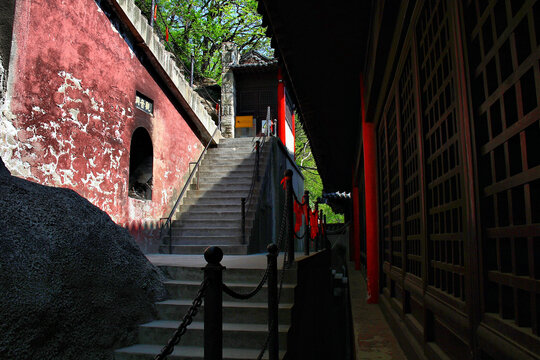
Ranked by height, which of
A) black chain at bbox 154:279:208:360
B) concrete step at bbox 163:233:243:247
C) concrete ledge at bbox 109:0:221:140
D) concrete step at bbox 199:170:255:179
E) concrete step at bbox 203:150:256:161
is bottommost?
Result: black chain at bbox 154:279:208:360

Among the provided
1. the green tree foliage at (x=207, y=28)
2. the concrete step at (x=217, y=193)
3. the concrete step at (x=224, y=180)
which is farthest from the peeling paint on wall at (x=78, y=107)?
the green tree foliage at (x=207, y=28)

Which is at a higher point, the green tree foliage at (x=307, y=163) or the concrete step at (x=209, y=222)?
the green tree foliage at (x=307, y=163)

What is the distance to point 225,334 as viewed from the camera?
3842 mm

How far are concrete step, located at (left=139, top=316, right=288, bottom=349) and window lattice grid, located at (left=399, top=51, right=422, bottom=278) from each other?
1596 mm

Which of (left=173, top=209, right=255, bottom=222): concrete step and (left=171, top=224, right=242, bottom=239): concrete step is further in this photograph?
(left=173, top=209, right=255, bottom=222): concrete step

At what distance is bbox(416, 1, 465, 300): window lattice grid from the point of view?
184 cm

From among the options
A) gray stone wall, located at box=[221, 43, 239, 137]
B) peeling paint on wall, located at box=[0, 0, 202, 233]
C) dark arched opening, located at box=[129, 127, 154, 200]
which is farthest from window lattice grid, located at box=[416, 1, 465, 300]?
gray stone wall, located at box=[221, 43, 239, 137]

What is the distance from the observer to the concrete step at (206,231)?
9055 millimetres

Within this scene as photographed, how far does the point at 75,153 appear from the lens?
6.50 metres

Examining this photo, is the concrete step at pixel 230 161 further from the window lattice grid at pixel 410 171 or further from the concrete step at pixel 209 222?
the window lattice grid at pixel 410 171

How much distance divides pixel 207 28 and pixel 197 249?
18481 millimetres

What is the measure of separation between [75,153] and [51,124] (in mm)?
686

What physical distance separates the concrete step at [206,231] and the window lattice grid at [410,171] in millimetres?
6050

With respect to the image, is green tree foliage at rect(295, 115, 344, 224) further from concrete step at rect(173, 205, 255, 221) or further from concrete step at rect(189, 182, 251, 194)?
concrete step at rect(173, 205, 255, 221)
